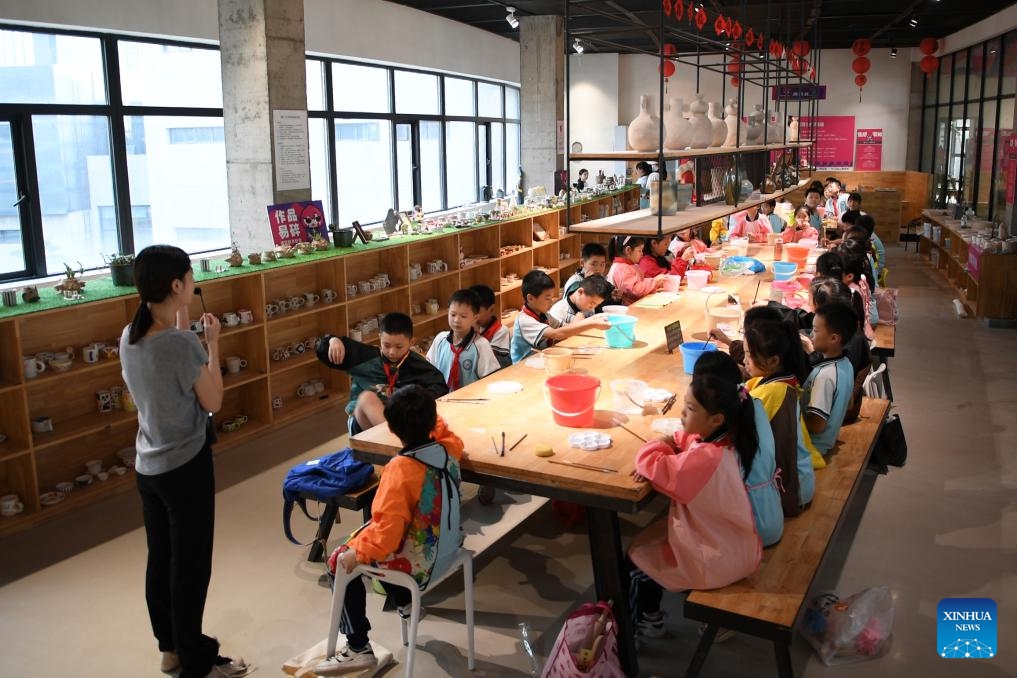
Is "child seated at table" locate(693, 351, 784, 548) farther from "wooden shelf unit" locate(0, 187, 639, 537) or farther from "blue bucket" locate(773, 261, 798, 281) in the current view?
"blue bucket" locate(773, 261, 798, 281)

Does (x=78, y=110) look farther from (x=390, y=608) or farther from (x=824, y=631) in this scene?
(x=824, y=631)

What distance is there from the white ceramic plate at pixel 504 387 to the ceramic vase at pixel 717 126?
2.34m

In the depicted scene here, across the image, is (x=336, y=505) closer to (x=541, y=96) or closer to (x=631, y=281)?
(x=631, y=281)

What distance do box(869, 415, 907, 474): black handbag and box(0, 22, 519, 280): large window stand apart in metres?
5.15

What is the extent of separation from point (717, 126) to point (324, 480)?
3483 millimetres

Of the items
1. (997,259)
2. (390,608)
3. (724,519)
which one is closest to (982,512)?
(724,519)

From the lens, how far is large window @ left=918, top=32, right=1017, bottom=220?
12172mm

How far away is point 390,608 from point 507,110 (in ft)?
37.4

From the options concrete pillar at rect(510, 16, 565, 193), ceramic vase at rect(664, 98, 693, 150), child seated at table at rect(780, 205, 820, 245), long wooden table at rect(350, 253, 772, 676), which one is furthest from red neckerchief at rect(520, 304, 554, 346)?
concrete pillar at rect(510, 16, 565, 193)

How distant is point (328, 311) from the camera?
23.0 ft

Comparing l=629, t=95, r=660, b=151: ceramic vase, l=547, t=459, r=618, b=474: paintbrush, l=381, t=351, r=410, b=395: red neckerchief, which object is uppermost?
l=629, t=95, r=660, b=151: ceramic vase

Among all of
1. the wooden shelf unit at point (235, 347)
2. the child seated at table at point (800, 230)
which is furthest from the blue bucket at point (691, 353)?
the child seated at table at point (800, 230)

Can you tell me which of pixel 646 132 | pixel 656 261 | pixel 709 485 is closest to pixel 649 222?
pixel 646 132

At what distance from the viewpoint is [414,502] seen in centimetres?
308
